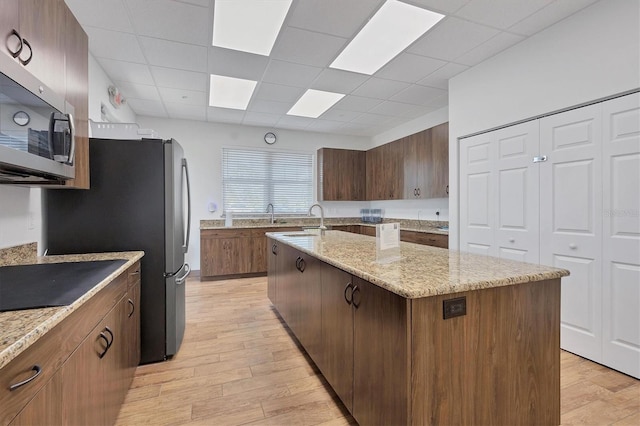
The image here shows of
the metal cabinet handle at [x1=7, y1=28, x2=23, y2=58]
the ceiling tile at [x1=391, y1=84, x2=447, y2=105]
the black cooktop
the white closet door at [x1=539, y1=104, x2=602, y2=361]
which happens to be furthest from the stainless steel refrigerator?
the white closet door at [x1=539, y1=104, x2=602, y2=361]

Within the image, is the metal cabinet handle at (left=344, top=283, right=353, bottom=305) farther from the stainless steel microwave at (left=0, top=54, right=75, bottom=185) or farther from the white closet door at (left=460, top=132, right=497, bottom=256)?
the white closet door at (left=460, top=132, right=497, bottom=256)

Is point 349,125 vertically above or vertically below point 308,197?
above

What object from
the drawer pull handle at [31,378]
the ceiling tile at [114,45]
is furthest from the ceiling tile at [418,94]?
the drawer pull handle at [31,378]

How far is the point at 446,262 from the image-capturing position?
164 centimetres

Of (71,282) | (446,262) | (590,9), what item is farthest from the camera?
(590,9)

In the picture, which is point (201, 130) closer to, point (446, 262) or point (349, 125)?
point (349, 125)

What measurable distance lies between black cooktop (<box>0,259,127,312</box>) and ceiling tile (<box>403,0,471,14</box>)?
276cm

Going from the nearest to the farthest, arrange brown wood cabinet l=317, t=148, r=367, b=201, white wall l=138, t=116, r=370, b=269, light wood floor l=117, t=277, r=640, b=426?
light wood floor l=117, t=277, r=640, b=426
white wall l=138, t=116, r=370, b=269
brown wood cabinet l=317, t=148, r=367, b=201

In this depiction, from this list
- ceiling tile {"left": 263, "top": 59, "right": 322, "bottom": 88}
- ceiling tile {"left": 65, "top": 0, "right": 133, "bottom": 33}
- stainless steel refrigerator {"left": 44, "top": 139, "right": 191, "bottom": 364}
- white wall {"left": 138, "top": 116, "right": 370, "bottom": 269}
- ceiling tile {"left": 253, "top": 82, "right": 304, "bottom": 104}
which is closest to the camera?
stainless steel refrigerator {"left": 44, "top": 139, "right": 191, "bottom": 364}

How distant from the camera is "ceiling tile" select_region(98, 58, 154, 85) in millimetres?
3145

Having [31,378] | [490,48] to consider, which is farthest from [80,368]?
[490,48]

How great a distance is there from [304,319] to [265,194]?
3841 millimetres

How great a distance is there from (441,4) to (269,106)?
2820mm

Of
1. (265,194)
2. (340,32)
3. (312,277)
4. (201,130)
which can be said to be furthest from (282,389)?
(201,130)
